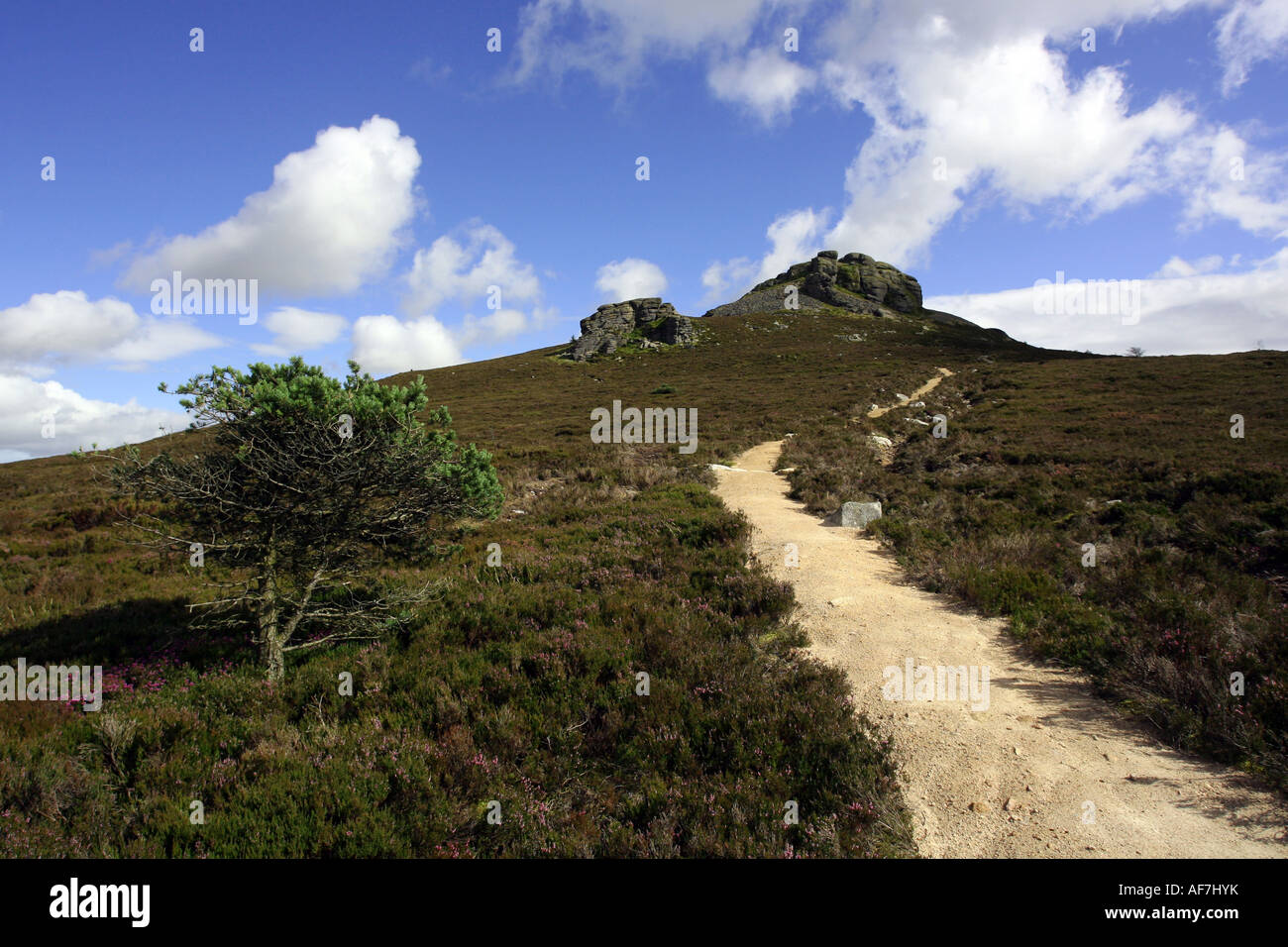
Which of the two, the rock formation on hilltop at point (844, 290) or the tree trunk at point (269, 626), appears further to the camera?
the rock formation on hilltop at point (844, 290)

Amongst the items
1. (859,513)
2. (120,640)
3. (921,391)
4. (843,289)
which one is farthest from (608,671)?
(843,289)

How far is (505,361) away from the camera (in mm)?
69188

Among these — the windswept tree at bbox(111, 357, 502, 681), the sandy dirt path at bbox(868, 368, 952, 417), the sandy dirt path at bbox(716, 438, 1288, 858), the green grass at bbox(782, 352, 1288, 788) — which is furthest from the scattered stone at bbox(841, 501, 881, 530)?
the sandy dirt path at bbox(868, 368, 952, 417)

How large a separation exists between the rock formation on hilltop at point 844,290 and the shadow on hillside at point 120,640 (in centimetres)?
9111

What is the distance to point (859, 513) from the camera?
13695 mm

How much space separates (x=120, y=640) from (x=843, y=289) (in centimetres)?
10994

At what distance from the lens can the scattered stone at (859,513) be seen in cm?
1352

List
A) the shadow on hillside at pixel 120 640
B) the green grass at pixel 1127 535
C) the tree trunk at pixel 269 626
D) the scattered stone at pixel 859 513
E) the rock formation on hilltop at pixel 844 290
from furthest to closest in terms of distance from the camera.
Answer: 1. the rock formation on hilltop at pixel 844 290
2. the scattered stone at pixel 859 513
3. the shadow on hillside at pixel 120 640
4. the tree trunk at pixel 269 626
5. the green grass at pixel 1127 535

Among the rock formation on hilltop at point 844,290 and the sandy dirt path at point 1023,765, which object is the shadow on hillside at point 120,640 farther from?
the rock formation on hilltop at point 844,290

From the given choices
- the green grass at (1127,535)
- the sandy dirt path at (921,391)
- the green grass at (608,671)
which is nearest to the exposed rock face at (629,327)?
the sandy dirt path at (921,391)
